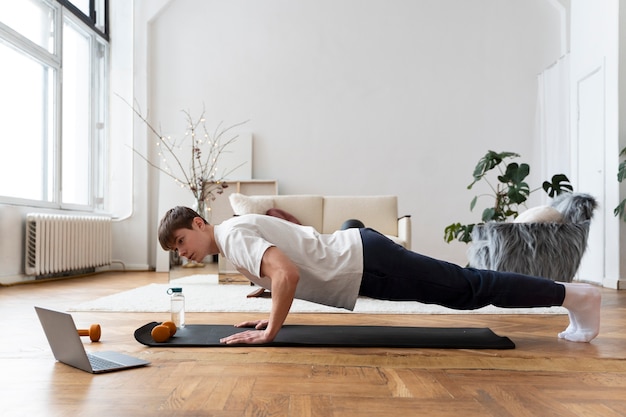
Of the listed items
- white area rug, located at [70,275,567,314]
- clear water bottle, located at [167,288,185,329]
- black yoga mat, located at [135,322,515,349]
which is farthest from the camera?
white area rug, located at [70,275,567,314]

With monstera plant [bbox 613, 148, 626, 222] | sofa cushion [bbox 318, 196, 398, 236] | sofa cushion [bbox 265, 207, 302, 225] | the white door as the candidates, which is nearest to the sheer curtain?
the white door

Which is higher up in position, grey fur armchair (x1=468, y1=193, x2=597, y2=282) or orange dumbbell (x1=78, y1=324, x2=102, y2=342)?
grey fur armchair (x1=468, y1=193, x2=597, y2=282)

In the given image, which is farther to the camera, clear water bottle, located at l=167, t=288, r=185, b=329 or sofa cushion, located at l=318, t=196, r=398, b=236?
sofa cushion, located at l=318, t=196, r=398, b=236

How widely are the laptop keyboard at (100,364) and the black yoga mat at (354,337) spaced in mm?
288

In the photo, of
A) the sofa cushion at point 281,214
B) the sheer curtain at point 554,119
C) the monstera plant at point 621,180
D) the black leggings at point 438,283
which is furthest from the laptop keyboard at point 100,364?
the sheer curtain at point 554,119

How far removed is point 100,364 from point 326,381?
720 millimetres

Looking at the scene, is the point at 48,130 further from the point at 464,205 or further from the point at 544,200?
the point at 544,200

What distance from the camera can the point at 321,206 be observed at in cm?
568

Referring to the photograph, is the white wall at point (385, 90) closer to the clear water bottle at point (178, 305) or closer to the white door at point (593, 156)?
the white door at point (593, 156)

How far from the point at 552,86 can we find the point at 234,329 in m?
5.01

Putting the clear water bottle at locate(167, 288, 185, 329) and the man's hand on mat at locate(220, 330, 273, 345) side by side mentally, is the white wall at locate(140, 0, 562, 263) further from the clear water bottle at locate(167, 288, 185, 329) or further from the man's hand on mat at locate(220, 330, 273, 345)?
the man's hand on mat at locate(220, 330, 273, 345)

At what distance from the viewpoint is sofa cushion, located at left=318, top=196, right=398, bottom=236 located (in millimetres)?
5535

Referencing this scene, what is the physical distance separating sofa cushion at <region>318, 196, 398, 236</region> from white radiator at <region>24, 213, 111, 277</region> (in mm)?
2355

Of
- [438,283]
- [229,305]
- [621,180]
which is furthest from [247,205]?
[438,283]
